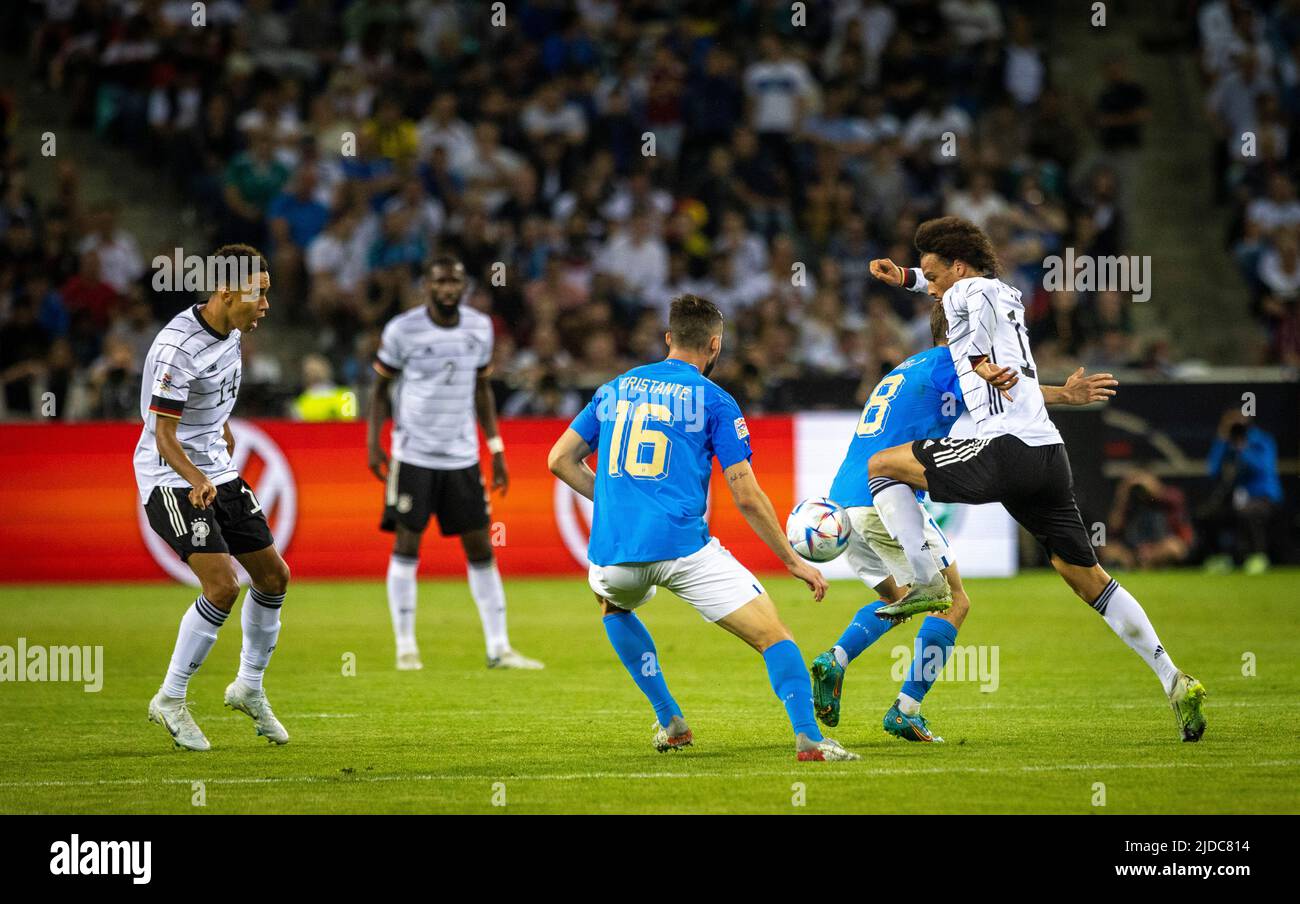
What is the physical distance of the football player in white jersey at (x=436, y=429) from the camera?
1292cm

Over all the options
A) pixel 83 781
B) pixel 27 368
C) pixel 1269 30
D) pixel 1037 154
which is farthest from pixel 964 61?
pixel 83 781

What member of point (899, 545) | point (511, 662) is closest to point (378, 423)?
point (511, 662)

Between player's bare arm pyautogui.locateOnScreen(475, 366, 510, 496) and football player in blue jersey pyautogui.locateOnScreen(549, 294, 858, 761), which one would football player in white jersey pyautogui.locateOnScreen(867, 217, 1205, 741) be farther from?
player's bare arm pyautogui.locateOnScreen(475, 366, 510, 496)

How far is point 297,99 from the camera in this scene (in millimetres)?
23141

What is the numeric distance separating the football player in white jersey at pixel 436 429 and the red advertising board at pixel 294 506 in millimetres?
4540

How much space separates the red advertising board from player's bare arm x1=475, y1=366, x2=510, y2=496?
441 cm

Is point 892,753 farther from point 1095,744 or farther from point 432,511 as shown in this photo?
point 432,511

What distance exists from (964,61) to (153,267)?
36.5 ft

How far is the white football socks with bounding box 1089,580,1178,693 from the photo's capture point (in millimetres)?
8773

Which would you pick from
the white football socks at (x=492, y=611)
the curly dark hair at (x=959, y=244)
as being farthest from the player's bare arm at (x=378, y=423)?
the curly dark hair at (x=959, y=244)

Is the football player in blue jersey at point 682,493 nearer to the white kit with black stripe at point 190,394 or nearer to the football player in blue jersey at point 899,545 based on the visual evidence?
the football player in blue jersey at point 899,545

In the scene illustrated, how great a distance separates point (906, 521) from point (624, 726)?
192 cm
